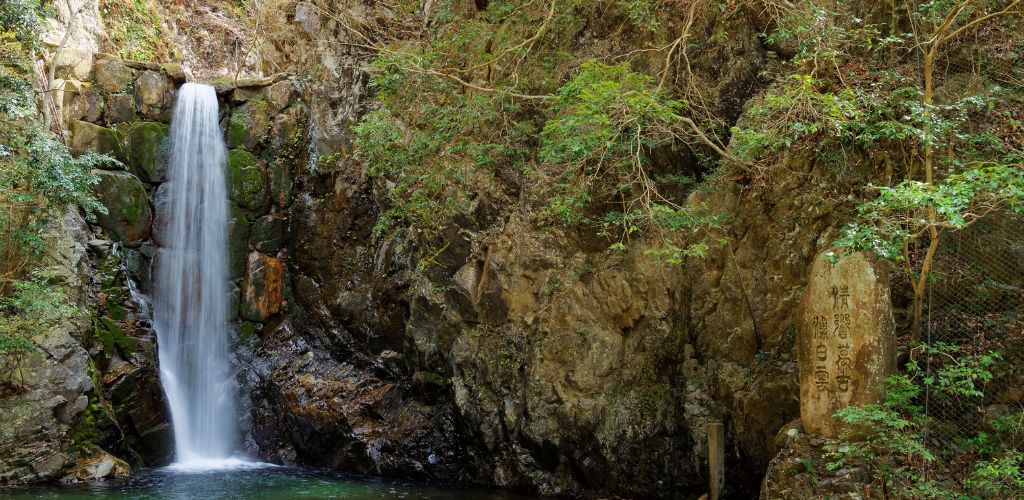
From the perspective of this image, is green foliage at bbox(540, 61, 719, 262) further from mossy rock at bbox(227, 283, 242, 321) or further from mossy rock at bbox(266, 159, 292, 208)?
mossy rock at bbox(227, 283, 242, 321)

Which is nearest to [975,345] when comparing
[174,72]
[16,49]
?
[16,49]

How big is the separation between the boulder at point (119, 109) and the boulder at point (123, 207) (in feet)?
4.39

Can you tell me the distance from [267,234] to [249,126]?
260cm

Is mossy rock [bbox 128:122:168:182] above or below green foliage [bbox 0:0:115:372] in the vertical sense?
above

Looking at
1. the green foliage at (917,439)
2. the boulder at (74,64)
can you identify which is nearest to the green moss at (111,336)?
the boulder at (74,64)

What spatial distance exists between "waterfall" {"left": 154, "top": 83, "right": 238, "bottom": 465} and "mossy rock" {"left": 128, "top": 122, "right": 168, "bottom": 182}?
20cm

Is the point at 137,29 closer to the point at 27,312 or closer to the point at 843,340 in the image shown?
the point at 27,312

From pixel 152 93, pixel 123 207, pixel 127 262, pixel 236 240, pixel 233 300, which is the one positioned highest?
pixel 152 93

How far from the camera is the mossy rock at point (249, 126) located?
15859 millimetres

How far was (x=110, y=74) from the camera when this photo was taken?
15062 mm

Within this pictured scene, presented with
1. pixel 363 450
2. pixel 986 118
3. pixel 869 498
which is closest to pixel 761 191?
pixel 986 118

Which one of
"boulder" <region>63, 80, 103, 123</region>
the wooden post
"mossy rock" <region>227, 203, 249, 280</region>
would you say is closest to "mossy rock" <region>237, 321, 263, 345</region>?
"mossy rock" <region>227, 203, 249, 280</region>

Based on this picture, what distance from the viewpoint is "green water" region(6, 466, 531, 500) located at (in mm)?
10109

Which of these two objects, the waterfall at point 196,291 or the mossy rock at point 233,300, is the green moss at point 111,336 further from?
the mossy rock at point 233,300
